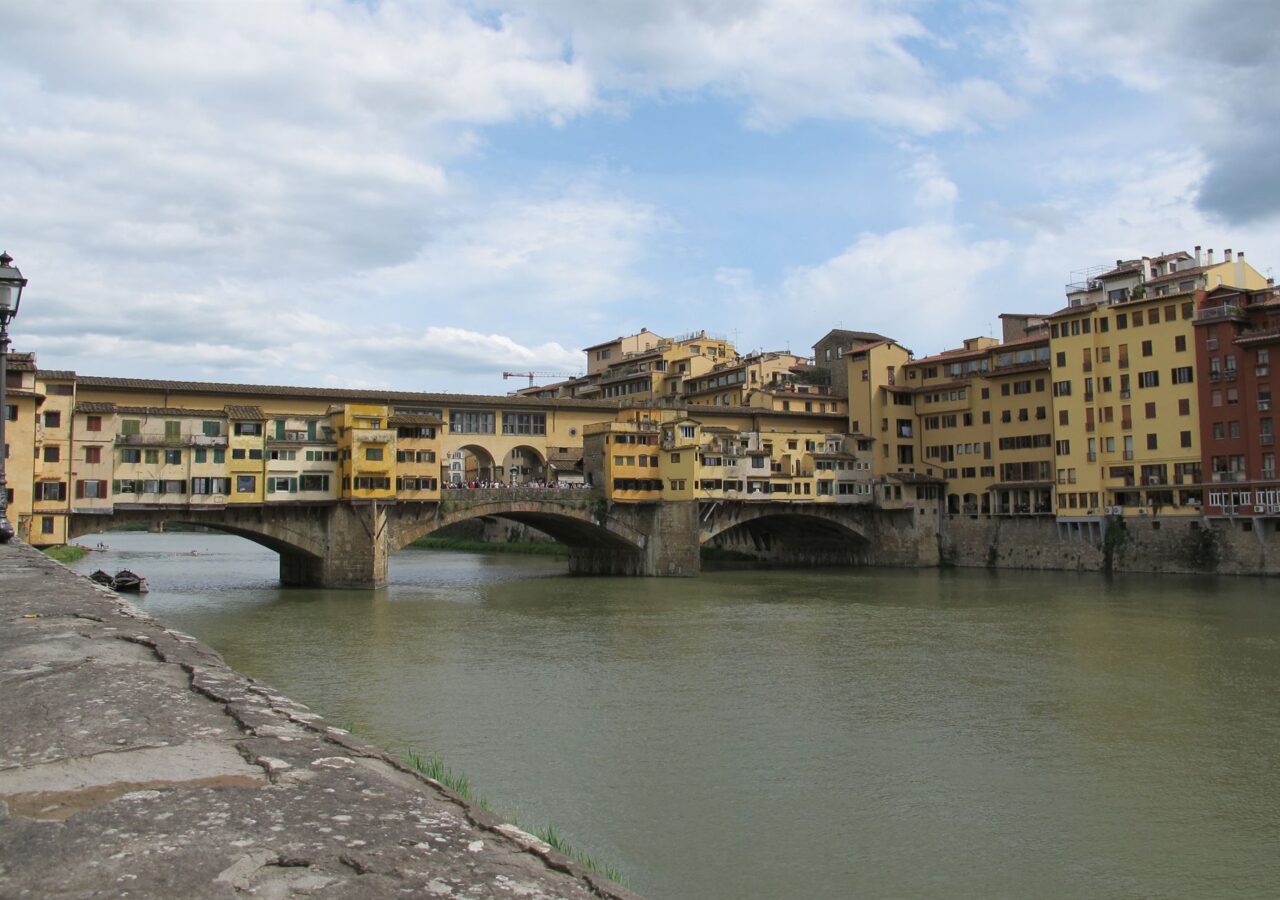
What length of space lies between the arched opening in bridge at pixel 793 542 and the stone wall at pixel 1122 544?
6.40 m

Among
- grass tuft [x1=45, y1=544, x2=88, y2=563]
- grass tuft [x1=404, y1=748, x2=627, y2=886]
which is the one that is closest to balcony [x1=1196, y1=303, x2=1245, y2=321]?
grass tuft [x1=404, y1=748, x2=627, y2=886]

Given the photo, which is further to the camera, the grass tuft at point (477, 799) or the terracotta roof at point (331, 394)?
the terracotta roof at point (331, 394)

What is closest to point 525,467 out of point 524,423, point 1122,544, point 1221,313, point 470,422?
point 524,423

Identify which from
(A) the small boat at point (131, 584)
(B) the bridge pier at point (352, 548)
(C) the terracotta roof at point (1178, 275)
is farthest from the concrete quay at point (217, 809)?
(C) the terracotta roof at point (1178, 275)

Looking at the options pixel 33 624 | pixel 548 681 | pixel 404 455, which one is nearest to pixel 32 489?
pixel 404 455

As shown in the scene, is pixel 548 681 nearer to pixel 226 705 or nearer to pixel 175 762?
pixel 226 705

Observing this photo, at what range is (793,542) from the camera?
74.9 m

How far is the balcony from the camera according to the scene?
5122cm

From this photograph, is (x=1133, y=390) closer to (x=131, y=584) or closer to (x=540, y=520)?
(x=540, y=520)

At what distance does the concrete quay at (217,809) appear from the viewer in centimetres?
427

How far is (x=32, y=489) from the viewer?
41062 millimetres

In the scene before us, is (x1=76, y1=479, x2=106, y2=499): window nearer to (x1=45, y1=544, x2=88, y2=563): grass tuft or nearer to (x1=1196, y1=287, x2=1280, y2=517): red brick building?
(x1=45, y1=544, x2=88, y2=563): grass tuft

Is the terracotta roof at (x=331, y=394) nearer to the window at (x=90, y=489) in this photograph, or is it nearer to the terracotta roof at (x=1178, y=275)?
the window at (x=90, y=489)

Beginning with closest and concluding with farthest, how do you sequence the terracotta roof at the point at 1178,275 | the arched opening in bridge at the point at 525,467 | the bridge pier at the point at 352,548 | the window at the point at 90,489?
the window at the point at 90,489
the bridge pier at the point at 352,548
the terracotta roof at the point at 1178,275
the arched opening in bridge at the point at 525,467
